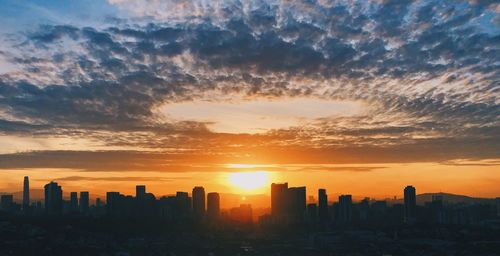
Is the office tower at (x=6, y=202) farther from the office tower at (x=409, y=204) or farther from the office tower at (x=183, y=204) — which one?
the office tower at (x=409, y=204)

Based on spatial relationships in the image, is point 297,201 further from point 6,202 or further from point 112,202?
point 6,202

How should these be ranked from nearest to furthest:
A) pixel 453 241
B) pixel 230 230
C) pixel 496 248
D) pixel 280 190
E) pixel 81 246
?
pixel 81 246, pixel 496 248, pixel 453 241, pixel 230 230, pixel 280 190

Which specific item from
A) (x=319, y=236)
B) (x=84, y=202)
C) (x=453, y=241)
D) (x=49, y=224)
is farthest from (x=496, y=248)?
(x=84, y=202)

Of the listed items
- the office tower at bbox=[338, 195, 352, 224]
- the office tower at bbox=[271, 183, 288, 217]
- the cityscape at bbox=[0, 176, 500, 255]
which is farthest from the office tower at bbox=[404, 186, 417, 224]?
the office tower at bbox=[271, 183, 288, 217]

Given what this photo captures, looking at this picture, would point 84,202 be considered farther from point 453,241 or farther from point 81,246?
point 453,241

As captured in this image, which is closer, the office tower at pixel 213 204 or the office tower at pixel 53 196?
the office tower at pixel 53 196

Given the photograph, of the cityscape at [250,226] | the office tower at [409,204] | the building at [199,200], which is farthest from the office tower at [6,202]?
the office tower at [409,204]
